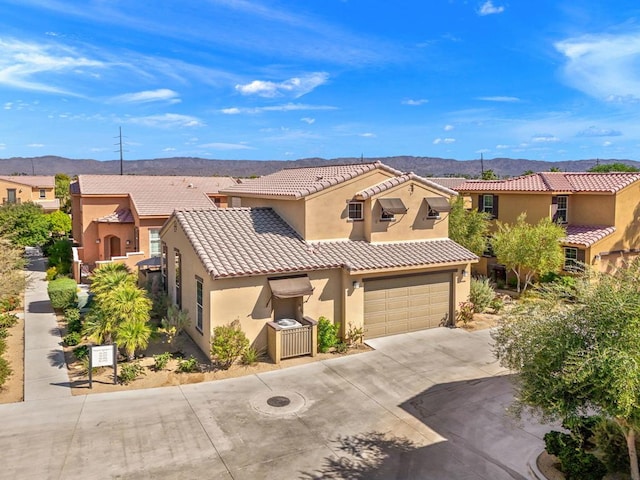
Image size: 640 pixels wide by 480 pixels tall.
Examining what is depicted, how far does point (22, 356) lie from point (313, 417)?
10858 mm

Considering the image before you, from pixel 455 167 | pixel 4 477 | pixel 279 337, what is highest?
pixel 455 167

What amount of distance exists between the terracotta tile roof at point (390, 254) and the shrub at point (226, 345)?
4.45 m

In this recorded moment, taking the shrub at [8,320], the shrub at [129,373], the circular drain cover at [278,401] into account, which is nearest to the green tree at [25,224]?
the shrub at [8,320]

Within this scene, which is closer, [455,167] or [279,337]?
[279,337]

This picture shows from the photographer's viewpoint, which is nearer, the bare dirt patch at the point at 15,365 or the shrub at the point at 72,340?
the bare dirt patch at the point at 15,365

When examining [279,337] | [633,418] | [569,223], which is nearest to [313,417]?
[279,337]

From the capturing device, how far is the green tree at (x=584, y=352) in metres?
7.36

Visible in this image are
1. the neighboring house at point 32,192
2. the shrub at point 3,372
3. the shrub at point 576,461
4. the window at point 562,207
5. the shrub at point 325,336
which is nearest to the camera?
the shrub at point 576,461

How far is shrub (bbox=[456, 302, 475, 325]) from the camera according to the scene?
20.1 metres

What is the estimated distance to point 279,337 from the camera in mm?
15891

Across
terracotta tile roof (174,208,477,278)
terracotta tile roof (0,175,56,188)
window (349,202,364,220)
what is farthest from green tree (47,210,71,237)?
window (349,202,364,220)

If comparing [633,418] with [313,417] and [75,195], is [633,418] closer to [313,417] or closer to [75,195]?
[313,417]

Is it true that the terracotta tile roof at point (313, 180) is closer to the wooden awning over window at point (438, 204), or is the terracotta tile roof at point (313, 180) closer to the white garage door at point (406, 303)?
the wooden awning over window at point (438, 204)

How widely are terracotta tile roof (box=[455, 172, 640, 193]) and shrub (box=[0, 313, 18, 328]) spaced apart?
27.4m
